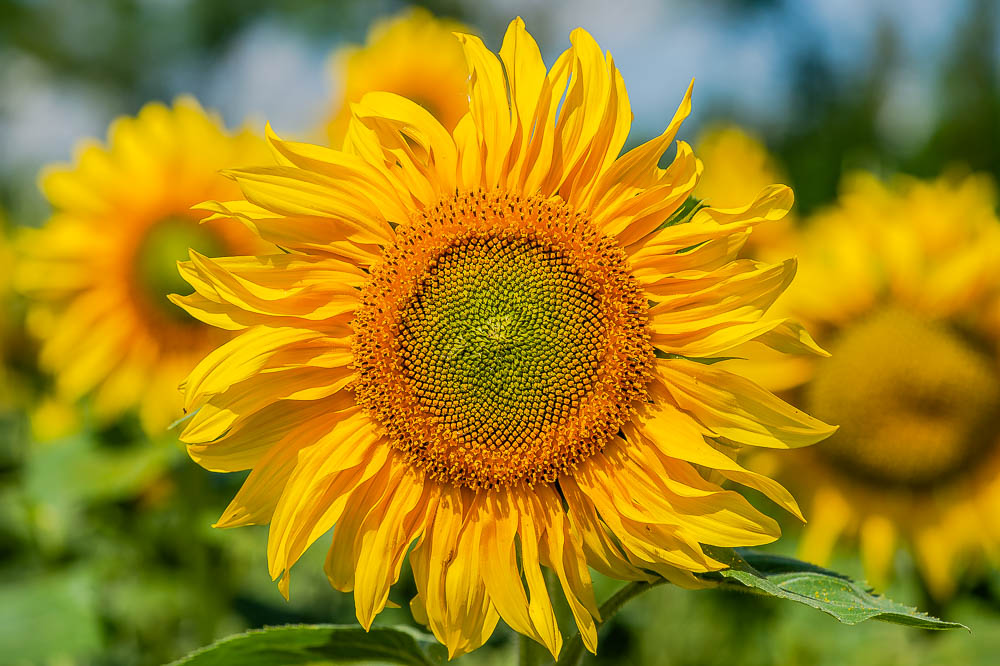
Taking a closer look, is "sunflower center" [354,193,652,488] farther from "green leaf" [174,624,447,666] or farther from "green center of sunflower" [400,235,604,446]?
"green leaf" [174,624,447,666]

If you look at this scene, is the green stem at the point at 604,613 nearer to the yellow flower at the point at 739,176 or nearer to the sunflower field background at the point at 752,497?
the sunflower field background at the point at 752,497

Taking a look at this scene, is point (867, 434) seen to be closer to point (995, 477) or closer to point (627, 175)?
point (995, 477)

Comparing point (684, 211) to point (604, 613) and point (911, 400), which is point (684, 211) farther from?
point (911, 400)

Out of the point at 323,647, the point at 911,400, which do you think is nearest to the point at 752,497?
the point at 911,400

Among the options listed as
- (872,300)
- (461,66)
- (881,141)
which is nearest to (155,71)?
(881,141)

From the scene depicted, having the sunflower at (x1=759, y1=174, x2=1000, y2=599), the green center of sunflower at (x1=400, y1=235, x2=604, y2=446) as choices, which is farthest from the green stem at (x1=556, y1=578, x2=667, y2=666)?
the sunflower at (x1=759, y1=174, x2=1000, y2=599)
